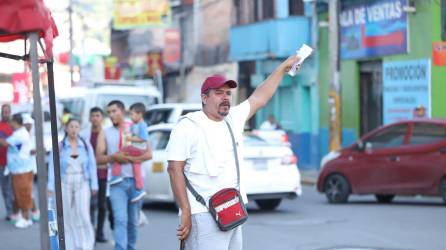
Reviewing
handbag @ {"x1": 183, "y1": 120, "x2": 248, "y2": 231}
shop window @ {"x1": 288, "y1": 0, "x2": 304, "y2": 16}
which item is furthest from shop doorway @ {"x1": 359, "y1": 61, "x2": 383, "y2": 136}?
handbag @ {"x1": 183, "y1": 120, "x2": 248, "y2": 231}

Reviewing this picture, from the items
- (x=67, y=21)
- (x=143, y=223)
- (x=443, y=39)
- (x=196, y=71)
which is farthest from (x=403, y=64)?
(x=67, y=21)

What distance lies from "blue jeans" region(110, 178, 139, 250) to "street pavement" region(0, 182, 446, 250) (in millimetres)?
1421

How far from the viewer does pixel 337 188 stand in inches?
760

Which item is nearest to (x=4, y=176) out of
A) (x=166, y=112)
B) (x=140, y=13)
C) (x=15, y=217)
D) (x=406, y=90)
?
(x=15, y=217)

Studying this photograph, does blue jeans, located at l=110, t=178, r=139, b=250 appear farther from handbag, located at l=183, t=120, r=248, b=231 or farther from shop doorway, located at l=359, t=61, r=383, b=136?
shop doorway, located at l=359, t=61, r=383, b=136

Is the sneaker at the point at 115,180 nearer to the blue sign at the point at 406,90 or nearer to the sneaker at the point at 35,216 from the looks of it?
the sneaker at the point at 35,216

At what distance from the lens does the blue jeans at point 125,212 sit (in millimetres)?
11148

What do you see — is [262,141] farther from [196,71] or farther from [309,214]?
[196,71]

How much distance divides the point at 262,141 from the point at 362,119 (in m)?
11.6

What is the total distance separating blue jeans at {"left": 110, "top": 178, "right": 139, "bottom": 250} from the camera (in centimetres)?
1115

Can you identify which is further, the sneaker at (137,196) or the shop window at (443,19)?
the shop window at (443,19)

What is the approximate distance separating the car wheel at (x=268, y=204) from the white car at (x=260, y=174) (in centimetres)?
20

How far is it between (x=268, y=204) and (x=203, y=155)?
35.8 feet

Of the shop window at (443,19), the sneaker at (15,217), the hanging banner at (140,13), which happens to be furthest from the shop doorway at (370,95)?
the sneaker at (15,217)
